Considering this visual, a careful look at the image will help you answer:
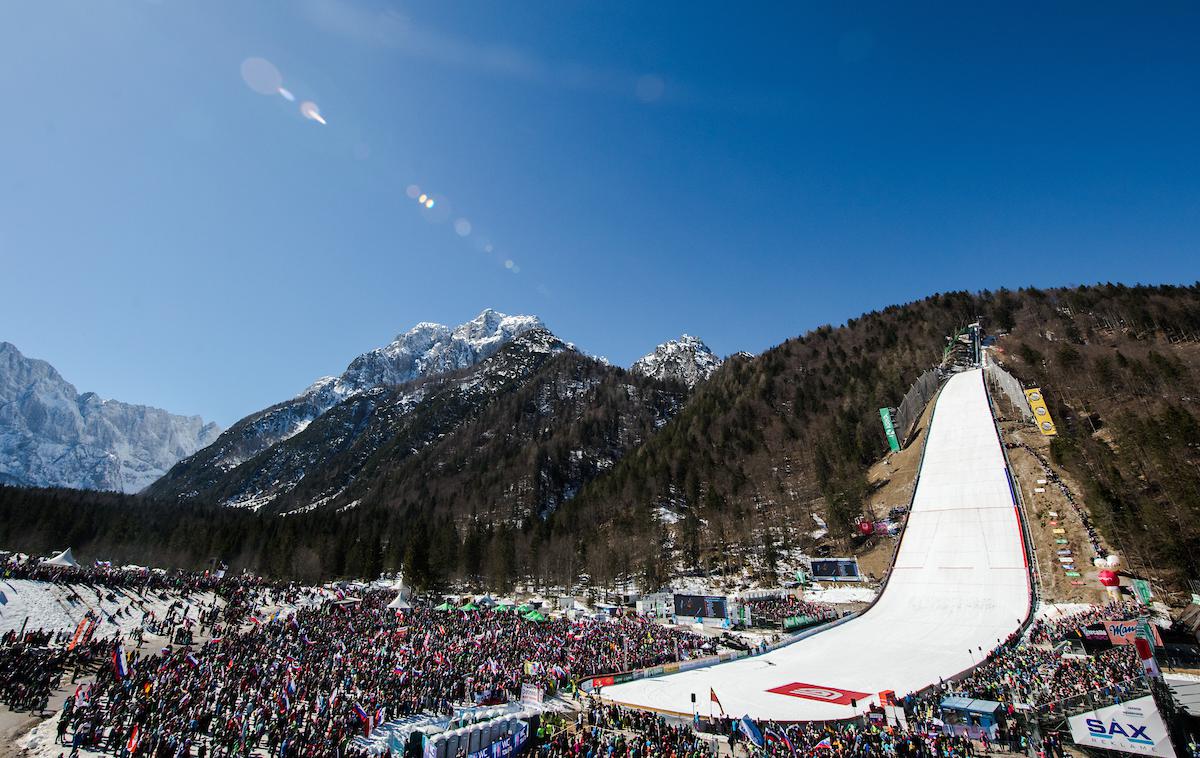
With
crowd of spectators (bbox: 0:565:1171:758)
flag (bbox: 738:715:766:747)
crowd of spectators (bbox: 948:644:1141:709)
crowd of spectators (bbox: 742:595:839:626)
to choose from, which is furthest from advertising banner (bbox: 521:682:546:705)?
crowd of spectators (bbox: 742:595:839:626)

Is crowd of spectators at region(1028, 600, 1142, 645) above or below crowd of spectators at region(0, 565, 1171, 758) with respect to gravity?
above

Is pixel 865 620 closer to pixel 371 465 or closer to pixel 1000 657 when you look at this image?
pixel 1000 657

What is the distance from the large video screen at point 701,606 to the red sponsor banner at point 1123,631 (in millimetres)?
27617

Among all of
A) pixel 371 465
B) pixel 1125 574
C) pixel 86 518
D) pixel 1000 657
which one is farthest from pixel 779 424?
pixel 371 465

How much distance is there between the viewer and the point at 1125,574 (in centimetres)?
4219

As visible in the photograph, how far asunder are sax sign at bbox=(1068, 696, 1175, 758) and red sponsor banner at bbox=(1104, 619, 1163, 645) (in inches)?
621

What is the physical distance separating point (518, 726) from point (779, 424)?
355 ft

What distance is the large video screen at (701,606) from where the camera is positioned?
49.4 m

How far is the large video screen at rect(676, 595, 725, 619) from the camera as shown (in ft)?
162

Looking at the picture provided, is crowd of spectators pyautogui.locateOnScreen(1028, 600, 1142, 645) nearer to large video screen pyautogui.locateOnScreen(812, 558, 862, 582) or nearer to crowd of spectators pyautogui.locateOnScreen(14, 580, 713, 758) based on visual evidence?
large video screen pyautogui.locateOnScreen(812, 558, 862, 582)

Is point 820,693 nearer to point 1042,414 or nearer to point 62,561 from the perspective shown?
point 1042,414

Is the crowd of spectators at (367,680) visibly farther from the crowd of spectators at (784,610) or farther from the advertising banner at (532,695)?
the crowd of spectators at (784,610)

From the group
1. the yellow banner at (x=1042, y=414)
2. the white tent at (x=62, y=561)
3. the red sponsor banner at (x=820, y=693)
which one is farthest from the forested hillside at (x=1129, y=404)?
the white tent at (x=62, y=561)

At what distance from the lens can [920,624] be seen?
134 ft
